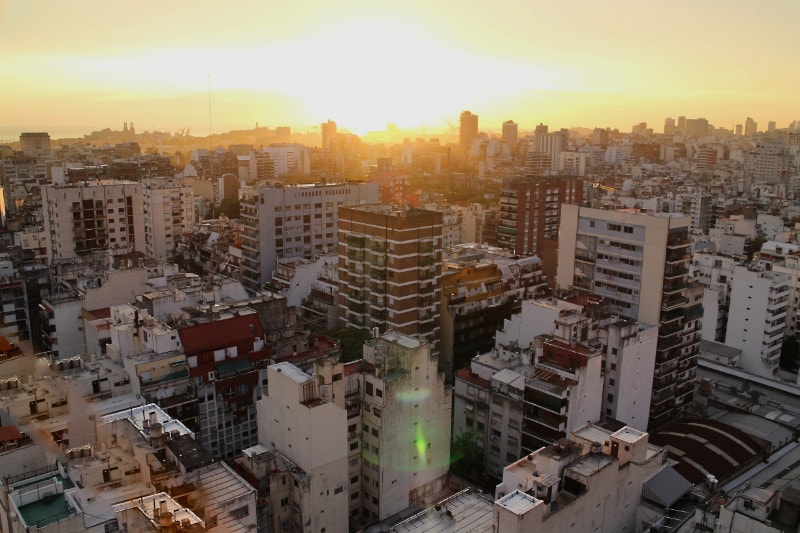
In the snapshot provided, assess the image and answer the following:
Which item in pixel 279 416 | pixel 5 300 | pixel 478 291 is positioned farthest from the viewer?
pixel 478 291

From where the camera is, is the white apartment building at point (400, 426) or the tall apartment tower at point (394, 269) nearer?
the white apartment building at point (400, 426)

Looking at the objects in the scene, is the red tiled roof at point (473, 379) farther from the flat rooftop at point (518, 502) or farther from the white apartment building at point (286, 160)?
the white apartment building at point (286, 160)

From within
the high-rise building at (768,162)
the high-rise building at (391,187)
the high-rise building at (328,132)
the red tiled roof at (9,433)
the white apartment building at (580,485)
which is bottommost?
the white apartment building at (580,485)

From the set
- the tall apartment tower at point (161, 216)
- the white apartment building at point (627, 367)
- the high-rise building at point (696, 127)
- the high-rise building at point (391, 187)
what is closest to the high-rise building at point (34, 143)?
the high-rise building at point (391, 187)

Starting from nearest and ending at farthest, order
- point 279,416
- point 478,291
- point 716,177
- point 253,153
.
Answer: point 279,416 → point 478,291 → point 716,177 → point 253,153

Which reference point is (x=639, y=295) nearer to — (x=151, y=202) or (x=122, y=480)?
(x=122, y=480)

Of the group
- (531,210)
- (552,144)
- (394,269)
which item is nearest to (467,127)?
(552,144)

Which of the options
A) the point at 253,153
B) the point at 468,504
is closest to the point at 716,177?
the point at 253,153

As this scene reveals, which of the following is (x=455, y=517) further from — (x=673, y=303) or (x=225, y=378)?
(x=673, y=303)
